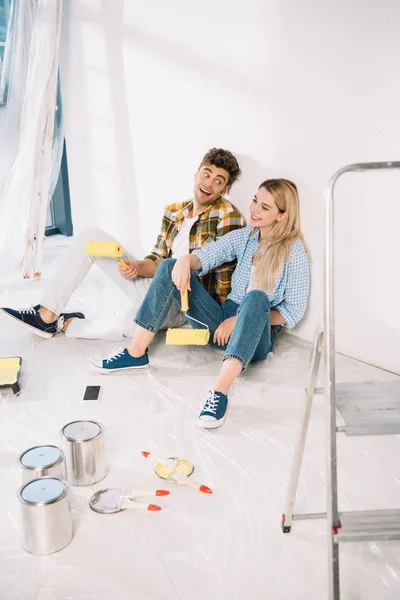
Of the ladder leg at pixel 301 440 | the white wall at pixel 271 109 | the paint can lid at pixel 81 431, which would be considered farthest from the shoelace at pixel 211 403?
the white wall at pixel 271 109

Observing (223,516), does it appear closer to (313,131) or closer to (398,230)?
A: (398,230)

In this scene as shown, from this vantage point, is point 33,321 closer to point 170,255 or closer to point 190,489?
point 170,255

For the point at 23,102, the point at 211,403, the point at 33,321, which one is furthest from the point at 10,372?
the point at 23,102

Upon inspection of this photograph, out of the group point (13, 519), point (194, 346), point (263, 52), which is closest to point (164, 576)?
point (13, 519)

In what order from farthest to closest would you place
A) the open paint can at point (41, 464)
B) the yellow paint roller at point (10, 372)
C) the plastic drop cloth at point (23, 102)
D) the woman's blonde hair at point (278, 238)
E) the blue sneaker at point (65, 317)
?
1. the plastic drop cloth at point (23, 102)
2. the blue sneaker at point (65, 317)
3. the woman's blonde hair at point (278, 238)
4. the yellow paint roller at point (10, 372)
5. the open paint can at point (41, 464)

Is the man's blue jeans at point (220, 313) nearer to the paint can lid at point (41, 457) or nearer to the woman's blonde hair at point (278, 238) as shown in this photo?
the woman's blonde hair at point (278, 238)

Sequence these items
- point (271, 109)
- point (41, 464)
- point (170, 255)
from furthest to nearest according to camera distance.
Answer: point (170, 255) < point (271, 109) < point (41, 464)

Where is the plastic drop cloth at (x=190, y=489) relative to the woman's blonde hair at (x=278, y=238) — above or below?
below

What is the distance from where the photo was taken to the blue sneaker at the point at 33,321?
2.35 m

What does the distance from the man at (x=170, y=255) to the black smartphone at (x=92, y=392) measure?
1.39 ft

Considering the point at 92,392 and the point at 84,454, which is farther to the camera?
the point at 92,392

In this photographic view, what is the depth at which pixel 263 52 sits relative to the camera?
2.29 meters

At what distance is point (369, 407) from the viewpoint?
3.55 ft

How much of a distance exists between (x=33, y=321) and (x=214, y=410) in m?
0.98
